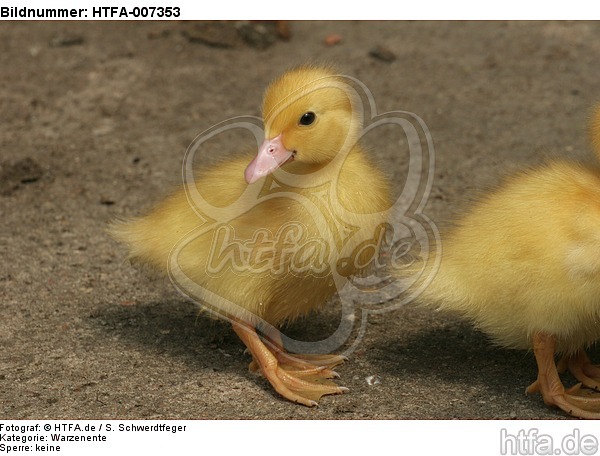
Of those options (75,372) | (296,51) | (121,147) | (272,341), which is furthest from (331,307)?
(296,51)

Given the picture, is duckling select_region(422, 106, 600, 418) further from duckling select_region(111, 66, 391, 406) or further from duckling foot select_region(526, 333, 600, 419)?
duckling select_region(111, 66, 391, 406)

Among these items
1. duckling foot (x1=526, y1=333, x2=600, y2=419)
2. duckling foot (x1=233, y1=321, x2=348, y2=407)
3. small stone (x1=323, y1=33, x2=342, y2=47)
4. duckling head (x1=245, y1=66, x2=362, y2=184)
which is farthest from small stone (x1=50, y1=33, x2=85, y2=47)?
duckling foot (x1=526, y1=333, x2=600, y2=419)

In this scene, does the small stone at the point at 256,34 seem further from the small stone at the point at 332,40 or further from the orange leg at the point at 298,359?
the orange leg at the point at 298,359

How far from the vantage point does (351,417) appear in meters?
2.76

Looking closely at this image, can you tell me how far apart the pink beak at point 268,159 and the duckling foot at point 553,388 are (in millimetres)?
909

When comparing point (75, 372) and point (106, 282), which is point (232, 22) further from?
point (75, 372)

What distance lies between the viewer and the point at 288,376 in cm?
296

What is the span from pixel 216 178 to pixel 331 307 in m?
0.77

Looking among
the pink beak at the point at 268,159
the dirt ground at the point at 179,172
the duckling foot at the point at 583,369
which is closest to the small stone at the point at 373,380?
the dirt ground at the point at 179,172

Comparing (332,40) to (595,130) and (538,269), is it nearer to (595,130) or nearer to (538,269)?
(595,130)

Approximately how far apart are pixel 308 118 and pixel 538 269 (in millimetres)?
813

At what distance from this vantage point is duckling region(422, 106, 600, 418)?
2574 mm

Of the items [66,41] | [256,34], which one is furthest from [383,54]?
[66,41]

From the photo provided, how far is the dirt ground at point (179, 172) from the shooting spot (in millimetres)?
2896
